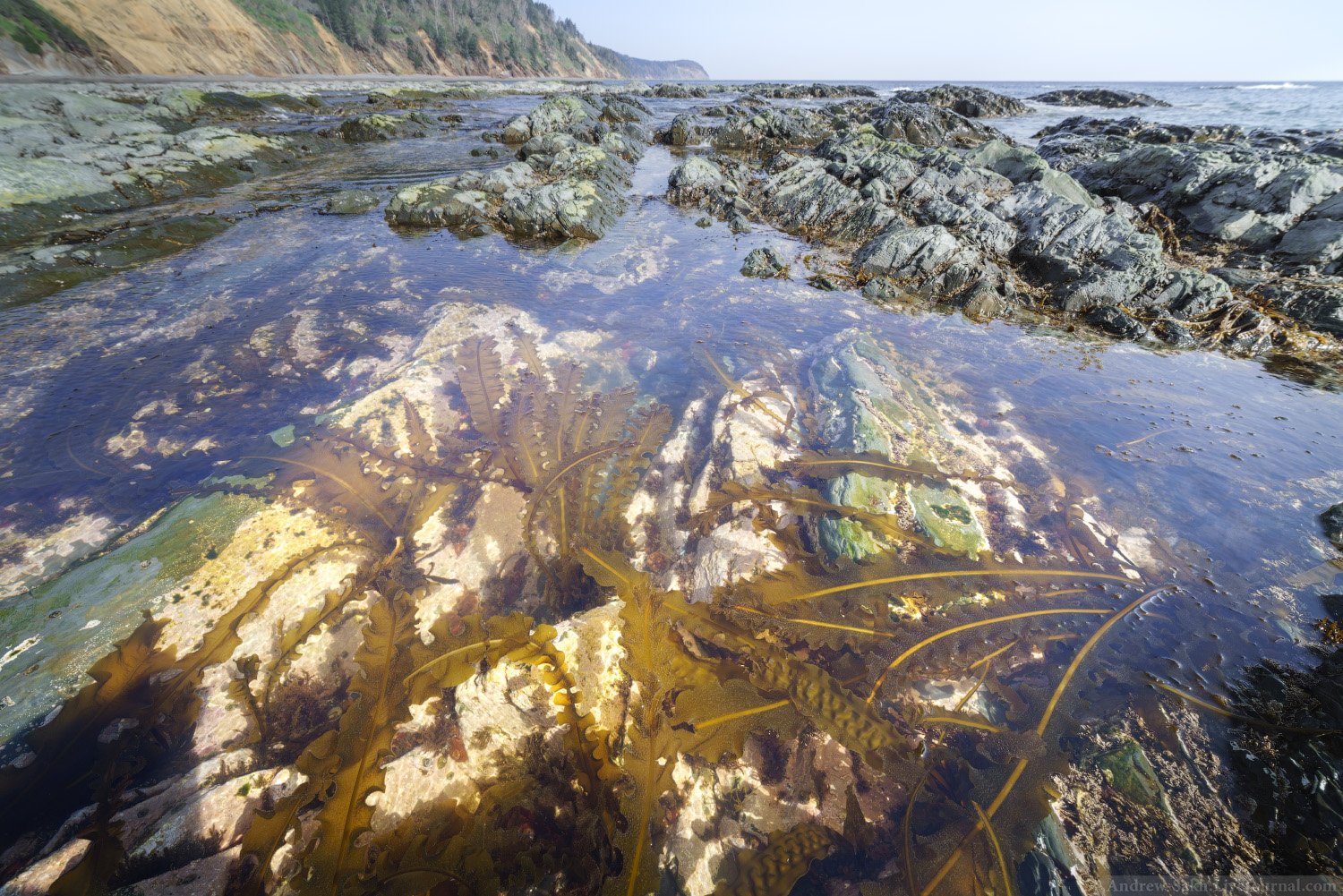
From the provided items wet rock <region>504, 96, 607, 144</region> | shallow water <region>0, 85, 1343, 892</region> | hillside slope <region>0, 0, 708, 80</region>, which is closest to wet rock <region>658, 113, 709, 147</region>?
wet rock <region>504, 96, 607, 144</region>

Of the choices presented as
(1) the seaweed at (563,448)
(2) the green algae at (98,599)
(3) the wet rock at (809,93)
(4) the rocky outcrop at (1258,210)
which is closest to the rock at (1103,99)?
(3) the wet rock at (809,93)

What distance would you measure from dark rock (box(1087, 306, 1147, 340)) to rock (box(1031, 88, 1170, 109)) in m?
52.4

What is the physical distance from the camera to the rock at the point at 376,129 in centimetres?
1973

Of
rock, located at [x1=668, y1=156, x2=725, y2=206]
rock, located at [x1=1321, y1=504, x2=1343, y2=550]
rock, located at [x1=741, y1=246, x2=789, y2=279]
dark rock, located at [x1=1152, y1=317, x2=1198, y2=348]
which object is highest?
rock, located at [x1=668, y1=156, x2=725, y2=206]

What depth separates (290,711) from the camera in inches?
89.7

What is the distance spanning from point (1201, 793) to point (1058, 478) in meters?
2.27

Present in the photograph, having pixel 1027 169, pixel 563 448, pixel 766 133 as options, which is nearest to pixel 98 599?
pixel 563 448

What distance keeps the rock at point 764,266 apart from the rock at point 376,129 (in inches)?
833

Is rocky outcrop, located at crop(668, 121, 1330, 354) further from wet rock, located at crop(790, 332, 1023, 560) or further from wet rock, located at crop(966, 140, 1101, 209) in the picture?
wet rock, located at crop(790, 332, 1023, 560)

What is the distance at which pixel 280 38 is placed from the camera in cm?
4772

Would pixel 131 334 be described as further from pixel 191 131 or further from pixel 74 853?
pixel 191 131

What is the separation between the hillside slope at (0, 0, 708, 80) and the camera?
28.6 meters

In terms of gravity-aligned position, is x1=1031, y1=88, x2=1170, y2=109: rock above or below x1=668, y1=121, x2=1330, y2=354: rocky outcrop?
Answer: above

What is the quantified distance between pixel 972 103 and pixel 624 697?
49.6 m
